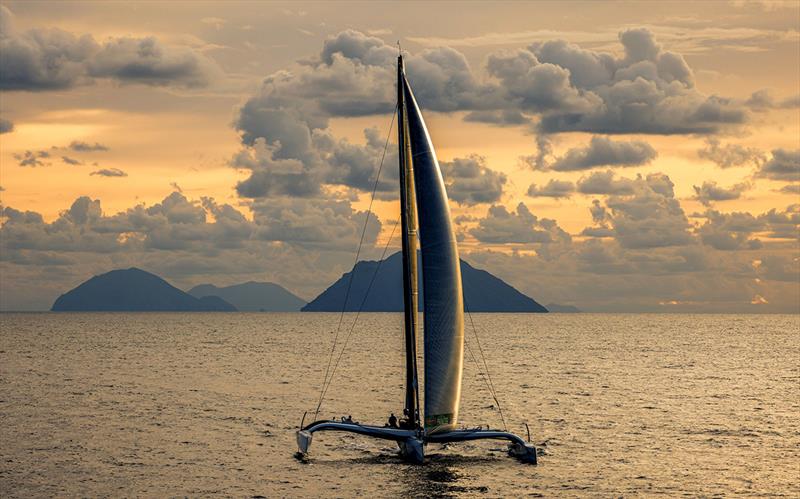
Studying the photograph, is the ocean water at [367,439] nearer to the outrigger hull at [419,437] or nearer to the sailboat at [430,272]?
the outrigger hull at [419,437]

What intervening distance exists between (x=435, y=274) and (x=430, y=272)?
279 mm

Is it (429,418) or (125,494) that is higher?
(429,418)

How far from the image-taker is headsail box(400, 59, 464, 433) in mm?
50438

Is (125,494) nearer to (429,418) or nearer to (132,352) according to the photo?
(429,418)

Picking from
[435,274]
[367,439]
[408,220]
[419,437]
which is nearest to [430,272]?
[435,274]

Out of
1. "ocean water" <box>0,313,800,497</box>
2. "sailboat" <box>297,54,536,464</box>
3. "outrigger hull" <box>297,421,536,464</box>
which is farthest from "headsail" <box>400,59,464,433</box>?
"ocean water" <box>0,313,800,497</box>

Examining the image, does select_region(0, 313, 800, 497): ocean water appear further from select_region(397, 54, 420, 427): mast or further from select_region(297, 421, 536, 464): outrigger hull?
select_region(397, 54, 420, 427): mast

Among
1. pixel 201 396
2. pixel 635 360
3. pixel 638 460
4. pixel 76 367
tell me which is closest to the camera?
pixel 638 460

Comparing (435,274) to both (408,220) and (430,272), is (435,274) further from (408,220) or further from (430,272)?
(408,220)

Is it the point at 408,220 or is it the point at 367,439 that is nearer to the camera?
the point at 408,220

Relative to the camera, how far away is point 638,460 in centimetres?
6025

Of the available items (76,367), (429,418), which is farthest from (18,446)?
(76,367)

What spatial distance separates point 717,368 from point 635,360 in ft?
70.4

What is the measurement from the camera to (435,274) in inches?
1977
